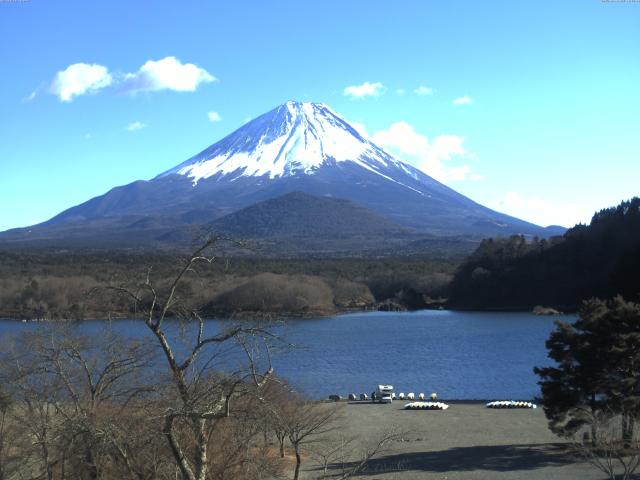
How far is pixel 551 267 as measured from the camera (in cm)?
5741

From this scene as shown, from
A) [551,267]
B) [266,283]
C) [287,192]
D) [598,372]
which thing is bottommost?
[266,283]

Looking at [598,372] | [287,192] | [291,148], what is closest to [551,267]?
[598,372]

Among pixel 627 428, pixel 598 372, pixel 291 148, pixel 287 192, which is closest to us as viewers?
pixel 627 428

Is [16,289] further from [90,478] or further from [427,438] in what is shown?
[90,478]

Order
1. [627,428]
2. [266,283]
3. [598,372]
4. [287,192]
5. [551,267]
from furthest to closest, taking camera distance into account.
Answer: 1. [287,192]
2. [551,267]
3. [266,283]
4. [598,372]
5. [627,428]

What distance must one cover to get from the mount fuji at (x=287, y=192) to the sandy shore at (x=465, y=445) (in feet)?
281

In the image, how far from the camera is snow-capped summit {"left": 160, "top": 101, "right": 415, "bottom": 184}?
150 metres

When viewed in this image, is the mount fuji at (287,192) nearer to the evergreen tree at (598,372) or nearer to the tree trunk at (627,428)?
the evergreen tree at (598,372)

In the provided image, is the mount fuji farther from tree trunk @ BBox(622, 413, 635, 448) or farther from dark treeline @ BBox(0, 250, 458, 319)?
tree trunk @ BBox(622, 413, 635, 448)

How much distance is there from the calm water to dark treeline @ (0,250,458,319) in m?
4.40

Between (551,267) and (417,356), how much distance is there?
91.1ft

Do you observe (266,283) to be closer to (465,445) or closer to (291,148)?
(465,445)

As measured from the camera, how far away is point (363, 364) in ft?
99.8

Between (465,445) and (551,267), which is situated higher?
(551,267)
